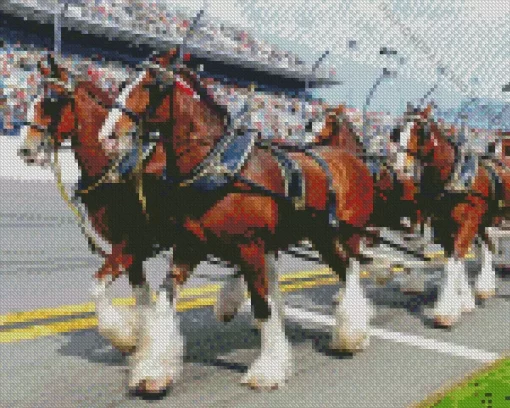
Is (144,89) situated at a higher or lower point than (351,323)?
higher

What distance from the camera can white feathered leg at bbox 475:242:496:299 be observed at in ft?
27.7

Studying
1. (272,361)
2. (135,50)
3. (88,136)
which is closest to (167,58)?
(88,136)

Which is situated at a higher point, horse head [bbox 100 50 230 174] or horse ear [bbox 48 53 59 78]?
horse ear [bbox 48 53 59 78]

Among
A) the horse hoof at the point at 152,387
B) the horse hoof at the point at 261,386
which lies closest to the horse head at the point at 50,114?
the horse hoof at the point at 152,387

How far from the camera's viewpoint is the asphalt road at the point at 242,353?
15.1 ft

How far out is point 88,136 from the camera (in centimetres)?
536

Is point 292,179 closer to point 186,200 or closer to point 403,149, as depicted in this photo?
point 186,200

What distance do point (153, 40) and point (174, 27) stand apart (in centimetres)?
258

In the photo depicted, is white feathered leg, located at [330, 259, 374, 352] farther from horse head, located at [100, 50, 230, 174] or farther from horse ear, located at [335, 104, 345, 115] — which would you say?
horse ear, located at [335, 104, 345, 115]

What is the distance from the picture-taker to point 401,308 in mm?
7730

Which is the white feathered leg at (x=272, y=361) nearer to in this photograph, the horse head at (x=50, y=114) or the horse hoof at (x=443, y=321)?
the horse head at (x=50, y=114)

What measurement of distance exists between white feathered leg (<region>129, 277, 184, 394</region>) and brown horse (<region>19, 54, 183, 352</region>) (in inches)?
25.0

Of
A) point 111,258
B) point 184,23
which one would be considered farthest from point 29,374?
point 184,23

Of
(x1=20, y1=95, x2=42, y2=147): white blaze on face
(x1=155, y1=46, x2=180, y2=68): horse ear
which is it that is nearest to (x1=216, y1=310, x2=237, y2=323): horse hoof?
(x1=20, y1=95, x2=42, y2=147): white blaze on face
